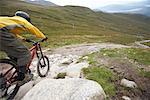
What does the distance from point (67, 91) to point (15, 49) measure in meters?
2.18

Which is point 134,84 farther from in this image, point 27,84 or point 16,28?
point 16,28

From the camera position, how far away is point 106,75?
507 inches

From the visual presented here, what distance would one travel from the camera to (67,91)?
9359 mm

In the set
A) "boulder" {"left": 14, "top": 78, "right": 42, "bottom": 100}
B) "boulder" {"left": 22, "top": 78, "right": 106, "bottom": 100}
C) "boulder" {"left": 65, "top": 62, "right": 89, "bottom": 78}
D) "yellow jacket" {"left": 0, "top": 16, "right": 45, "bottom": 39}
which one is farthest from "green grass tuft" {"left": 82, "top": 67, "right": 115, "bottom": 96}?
"yellow jacket" {"left": 0, "top": 16, "right": 45, "bottom": 39}

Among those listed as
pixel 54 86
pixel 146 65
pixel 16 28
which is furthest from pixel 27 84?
pixel 146 65

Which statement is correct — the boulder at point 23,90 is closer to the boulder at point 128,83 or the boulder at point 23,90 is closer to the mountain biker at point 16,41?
the mountain biker at point 16,41

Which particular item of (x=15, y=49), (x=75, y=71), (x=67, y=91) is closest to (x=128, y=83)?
(x=75, y=71)

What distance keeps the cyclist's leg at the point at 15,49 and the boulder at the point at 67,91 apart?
3.10 feet

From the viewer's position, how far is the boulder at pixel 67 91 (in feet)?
29.8

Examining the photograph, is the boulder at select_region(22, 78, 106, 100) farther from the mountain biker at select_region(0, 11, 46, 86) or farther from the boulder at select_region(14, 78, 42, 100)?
the mountain biker at select_region(0, 11, 46, 86)

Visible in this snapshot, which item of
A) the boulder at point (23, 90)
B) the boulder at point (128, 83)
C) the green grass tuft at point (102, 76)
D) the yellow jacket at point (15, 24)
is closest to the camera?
the yellow jacket at point (15, 24)

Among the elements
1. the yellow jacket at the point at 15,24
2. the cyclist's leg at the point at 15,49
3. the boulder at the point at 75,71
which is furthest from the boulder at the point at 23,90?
the yellow jacket at the point at 15,24

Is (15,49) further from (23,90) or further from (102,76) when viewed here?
(102,76)

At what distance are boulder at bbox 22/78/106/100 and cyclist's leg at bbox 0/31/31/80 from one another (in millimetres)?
946
